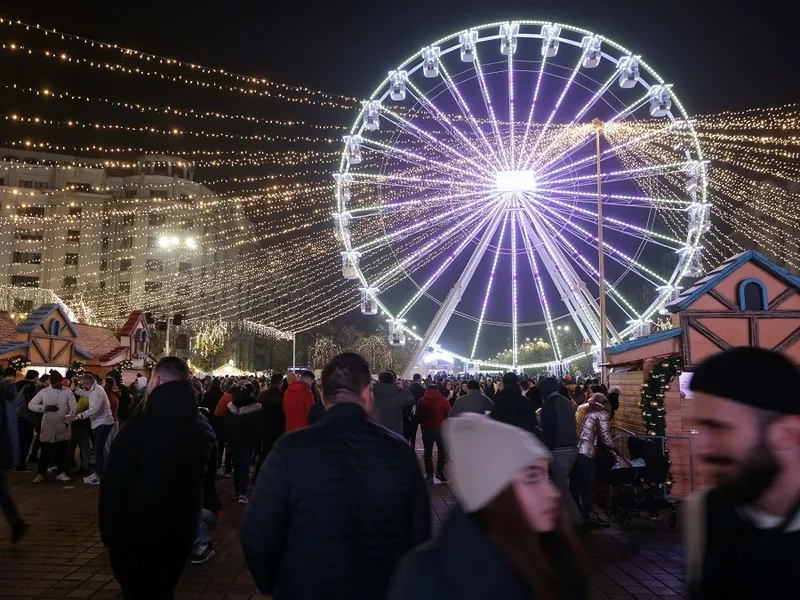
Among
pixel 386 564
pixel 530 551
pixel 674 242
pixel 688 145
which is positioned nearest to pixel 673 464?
pixel 386 564

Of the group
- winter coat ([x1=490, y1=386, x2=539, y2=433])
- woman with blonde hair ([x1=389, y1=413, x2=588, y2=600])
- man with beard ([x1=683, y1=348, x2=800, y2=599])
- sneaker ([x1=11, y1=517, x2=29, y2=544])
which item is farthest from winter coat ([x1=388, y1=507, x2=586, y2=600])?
winter coat ([x1=490, y1=386, x2=539, y2=433])

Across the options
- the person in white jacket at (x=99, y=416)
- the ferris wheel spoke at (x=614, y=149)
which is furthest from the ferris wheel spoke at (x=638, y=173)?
the person in white jacket at (x=99, y=416)

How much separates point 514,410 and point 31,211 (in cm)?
6425

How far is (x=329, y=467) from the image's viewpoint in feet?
9.37

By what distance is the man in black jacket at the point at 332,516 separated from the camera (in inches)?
110

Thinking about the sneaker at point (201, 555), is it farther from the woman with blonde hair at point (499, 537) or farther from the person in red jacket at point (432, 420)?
the person in red jacket at point (432, 420)

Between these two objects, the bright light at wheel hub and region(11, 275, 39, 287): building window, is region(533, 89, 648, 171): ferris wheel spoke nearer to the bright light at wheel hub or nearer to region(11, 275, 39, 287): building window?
the bright light at wheel hub

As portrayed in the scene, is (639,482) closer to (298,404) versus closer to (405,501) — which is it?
(298,404)

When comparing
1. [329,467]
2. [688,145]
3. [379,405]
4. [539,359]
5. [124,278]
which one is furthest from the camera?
[539,359]

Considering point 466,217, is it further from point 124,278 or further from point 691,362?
point 124,278

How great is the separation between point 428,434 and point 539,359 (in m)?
71.1

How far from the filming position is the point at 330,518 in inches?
111

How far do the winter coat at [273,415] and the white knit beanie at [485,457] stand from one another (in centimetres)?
906

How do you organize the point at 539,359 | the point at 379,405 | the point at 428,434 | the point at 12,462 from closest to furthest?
1. the point at 12,462
2. the point at 379,405
3. the point at 428,434
4. the point at 539,359
